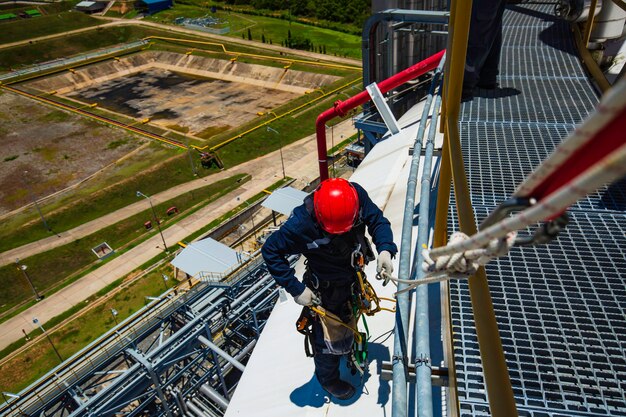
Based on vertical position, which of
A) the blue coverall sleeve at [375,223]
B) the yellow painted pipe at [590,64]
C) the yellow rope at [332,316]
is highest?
the yellow painted pipe at [590,64]

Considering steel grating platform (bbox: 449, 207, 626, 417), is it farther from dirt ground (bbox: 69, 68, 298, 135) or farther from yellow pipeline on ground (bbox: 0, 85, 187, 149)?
dirt ground (bbox: 69, 68, 298, 135)

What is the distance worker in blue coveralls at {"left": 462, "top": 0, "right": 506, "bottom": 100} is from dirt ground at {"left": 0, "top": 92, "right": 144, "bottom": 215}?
118 feet

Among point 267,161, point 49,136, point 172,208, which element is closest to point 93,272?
point 172,208

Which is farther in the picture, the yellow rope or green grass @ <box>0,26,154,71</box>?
green grass @ <box>0,26,154,71</box>

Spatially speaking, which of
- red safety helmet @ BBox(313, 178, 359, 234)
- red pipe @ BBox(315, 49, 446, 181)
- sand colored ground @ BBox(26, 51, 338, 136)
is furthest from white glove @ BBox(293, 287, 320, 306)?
sand colored ground @ BBox(26, 51, 338, 136)

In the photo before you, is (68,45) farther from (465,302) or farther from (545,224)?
(545,224)

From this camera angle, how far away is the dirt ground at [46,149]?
35000 mm

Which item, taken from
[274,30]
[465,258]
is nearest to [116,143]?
[274,30]

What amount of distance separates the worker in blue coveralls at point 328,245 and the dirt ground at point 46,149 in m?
35.9

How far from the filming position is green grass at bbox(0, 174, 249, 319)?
79.8ft

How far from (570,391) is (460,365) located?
920 mm

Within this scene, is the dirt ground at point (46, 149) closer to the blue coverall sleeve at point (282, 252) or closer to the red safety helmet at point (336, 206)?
the blue coverall sleeve at point (282, 252)

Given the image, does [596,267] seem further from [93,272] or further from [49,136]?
[49,136]

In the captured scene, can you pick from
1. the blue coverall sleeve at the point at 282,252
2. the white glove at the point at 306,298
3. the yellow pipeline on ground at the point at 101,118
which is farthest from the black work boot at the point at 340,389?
the yellow pipeline on ground at the point at 101,118
